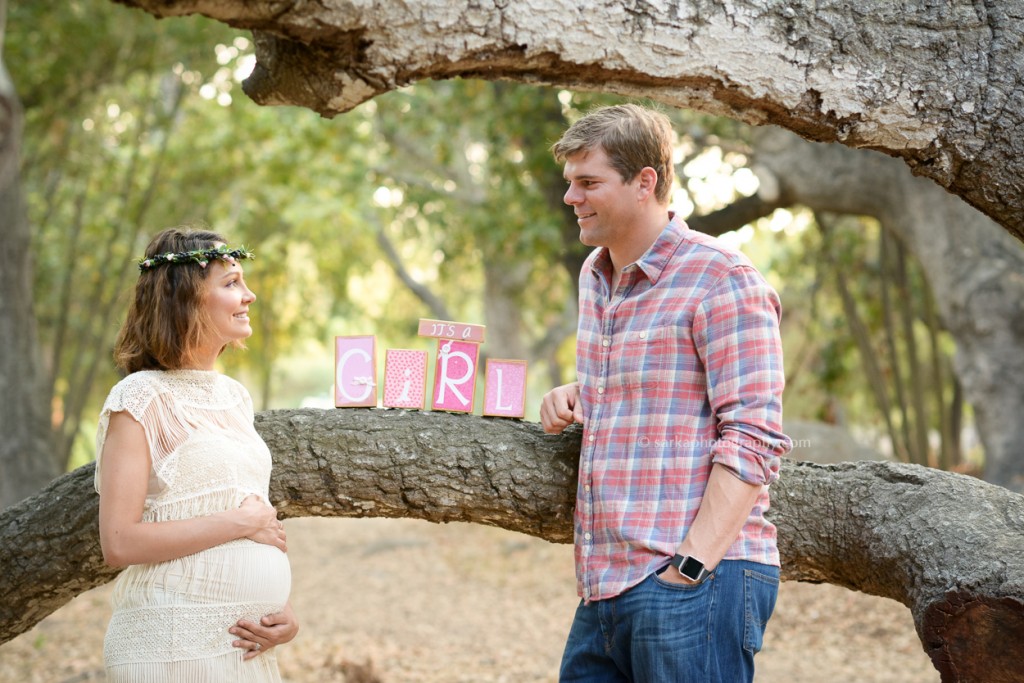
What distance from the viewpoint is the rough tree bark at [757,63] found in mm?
2402

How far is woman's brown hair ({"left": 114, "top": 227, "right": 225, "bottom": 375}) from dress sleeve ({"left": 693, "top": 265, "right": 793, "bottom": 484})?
1.23 meters

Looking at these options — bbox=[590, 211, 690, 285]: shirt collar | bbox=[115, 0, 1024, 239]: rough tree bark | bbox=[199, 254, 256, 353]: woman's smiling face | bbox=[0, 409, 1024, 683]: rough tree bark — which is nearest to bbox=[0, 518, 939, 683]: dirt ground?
bbox=[0, 409, 1024, 683]: rough tree bark

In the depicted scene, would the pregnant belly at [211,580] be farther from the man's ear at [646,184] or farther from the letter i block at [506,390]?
the man's ear at [646,184]

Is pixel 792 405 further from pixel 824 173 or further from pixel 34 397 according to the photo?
pixel 34 397

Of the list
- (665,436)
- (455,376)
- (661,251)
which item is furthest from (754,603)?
(455,376)

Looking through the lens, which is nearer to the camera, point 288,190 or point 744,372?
point 744,372

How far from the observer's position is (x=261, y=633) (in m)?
2.44

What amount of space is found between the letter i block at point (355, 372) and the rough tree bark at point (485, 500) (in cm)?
6

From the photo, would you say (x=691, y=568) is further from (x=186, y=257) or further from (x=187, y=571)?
(x=186, y=257)

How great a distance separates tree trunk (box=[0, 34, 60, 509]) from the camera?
7.02 m

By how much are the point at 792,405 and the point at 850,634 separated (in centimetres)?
568

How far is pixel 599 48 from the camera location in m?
2.46

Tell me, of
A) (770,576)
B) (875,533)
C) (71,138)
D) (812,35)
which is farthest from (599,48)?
(71,138)

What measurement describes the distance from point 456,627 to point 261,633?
15.7ft
